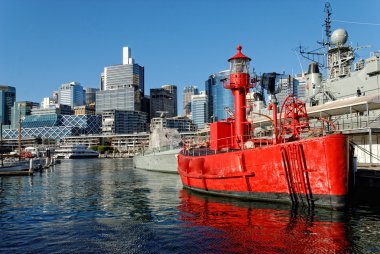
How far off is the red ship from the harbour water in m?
0.79

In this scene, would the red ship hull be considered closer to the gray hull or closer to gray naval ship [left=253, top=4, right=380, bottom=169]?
gray naval ship [left=253, top=4, right=380, bottom=169]

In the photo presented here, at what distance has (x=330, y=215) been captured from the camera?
53.8ft

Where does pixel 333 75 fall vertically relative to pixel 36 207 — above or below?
above

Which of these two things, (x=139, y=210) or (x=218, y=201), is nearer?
(x=139, y=210)

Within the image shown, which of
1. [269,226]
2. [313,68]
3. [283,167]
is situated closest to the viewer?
[269,226]

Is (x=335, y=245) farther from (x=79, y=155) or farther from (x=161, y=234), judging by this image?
(x=79, y=155)

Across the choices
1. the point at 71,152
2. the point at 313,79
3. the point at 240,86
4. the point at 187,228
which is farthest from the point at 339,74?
→ the point at 71,152

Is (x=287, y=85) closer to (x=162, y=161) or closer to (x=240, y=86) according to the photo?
(x=240, y=86)

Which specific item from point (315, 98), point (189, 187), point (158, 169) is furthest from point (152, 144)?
point (189, 187)

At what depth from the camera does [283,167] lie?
1816 centimetres

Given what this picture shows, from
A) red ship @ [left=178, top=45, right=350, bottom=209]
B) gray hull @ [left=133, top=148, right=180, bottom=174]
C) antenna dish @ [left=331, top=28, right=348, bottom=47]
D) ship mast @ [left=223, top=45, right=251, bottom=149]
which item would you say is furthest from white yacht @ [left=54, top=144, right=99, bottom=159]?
ship mast @ [left=223, top=45, right=251, bottom=149]

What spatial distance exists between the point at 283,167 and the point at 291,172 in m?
0.47

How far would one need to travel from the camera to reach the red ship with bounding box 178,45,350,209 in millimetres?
16781

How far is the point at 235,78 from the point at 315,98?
85.5ft
